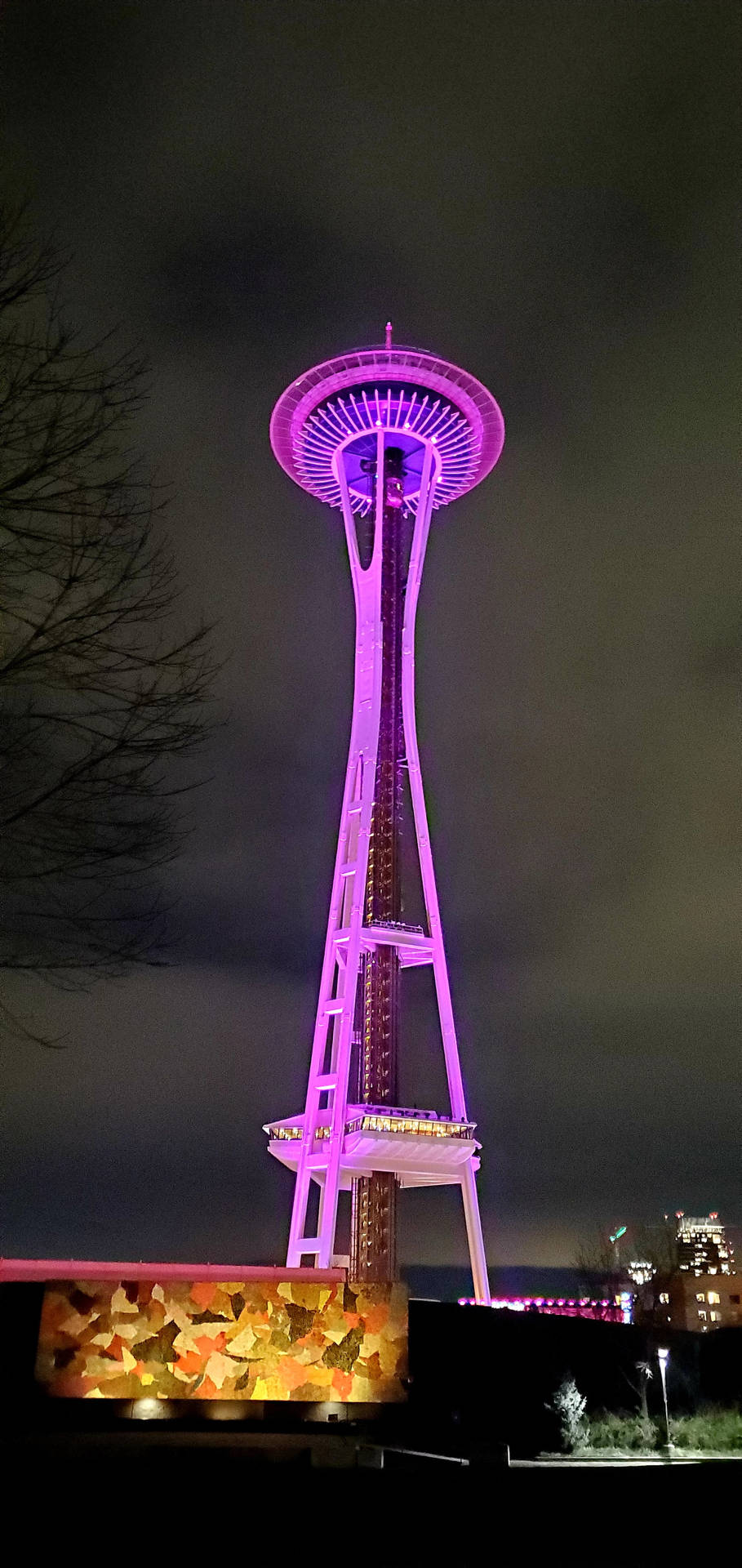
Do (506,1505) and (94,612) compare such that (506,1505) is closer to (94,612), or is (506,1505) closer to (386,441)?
(94,612)

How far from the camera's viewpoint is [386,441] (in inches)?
2154

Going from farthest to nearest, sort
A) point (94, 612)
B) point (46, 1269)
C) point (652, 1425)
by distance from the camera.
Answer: point (652, 1425), point (46, 1269), point (94, 612)

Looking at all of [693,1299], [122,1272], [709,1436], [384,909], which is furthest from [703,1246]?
[122,1272]

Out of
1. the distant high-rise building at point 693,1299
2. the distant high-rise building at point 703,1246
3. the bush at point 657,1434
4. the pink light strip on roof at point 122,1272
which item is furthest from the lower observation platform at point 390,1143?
the distant high-rise building at point 703,1246

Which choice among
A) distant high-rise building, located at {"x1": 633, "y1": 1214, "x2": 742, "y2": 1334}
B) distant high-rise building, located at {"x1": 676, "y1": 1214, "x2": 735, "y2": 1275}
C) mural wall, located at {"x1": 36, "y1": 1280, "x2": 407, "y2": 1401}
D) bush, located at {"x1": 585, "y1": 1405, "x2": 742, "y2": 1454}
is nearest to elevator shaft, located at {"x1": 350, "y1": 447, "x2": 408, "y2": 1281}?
bush, located at {"x1": 585, "y1": 1405, "x2": 742, "y2": 1454}

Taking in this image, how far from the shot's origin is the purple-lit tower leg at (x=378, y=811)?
148 feet

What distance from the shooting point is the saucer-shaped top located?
5216cm

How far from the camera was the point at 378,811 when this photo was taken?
5197cm

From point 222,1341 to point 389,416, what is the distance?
1649 inches

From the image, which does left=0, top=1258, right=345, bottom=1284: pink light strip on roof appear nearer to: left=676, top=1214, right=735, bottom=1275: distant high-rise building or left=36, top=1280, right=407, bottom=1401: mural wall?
left=36, top=1280, right=407, bottom=1401: mural wall

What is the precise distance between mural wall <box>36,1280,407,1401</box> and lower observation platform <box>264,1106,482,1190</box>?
74.9ft

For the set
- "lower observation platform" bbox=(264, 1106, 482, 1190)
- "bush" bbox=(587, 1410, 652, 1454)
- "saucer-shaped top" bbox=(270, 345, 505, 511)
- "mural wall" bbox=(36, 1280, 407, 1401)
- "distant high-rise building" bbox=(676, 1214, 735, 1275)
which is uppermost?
→ "saucer-shaped top" bbox=(270, 345, 505, 511)

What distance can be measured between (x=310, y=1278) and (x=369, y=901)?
29352 millimetres

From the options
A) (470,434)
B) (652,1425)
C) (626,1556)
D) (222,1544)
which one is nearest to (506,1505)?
(626,1556)
